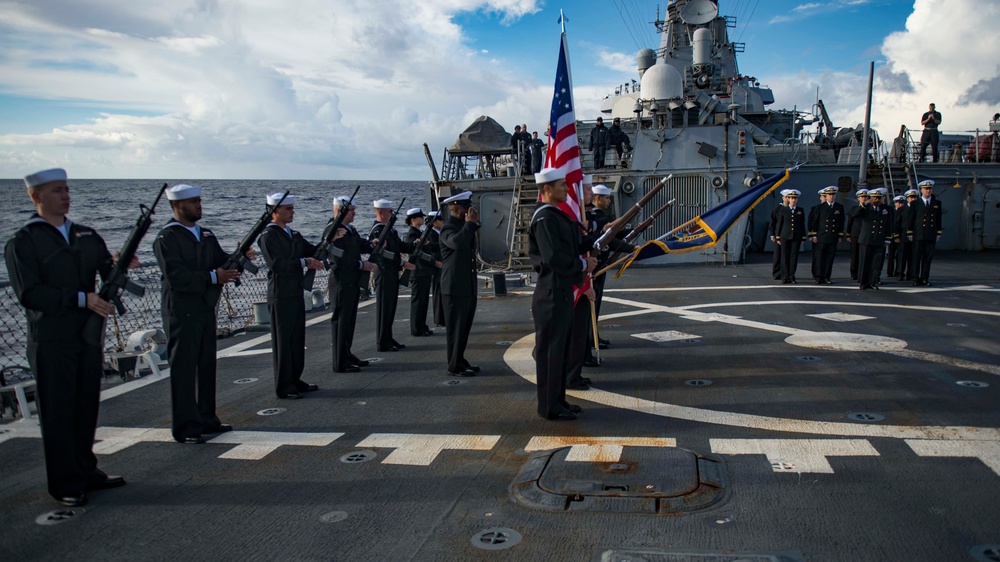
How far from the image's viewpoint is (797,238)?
41.4 feet

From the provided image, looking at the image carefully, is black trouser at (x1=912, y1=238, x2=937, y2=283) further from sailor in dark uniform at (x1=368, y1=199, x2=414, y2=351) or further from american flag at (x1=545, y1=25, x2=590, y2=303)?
sailor in dark uniform at (x1=368, y1=199, x2=414, y2=351)

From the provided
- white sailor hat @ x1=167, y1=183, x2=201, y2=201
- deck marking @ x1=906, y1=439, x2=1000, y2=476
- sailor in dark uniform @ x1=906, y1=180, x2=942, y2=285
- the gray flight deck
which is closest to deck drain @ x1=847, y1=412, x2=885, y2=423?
the gray flight deck

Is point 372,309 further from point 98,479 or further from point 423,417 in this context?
point 98,479

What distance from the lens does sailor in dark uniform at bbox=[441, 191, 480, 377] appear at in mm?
6777

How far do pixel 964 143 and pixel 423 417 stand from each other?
885 inches

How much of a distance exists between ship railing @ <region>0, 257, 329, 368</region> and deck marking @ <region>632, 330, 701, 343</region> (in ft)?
13.5

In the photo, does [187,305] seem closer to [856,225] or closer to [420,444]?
[420,444]

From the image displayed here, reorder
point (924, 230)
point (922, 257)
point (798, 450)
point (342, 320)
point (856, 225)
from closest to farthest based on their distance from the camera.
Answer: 1. point (798, 450)
2. point (342, 320)
3. point (924, 230)
4. point (922, 257)
5. point (856, 225)

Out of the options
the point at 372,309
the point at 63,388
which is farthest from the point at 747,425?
the point at 372,309

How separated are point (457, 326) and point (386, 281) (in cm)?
191

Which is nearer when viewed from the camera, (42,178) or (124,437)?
(42,178)

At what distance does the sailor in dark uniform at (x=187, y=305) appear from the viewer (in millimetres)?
4820

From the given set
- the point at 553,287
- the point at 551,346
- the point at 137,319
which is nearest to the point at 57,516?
the point at 551,346

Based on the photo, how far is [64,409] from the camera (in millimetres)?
3975
